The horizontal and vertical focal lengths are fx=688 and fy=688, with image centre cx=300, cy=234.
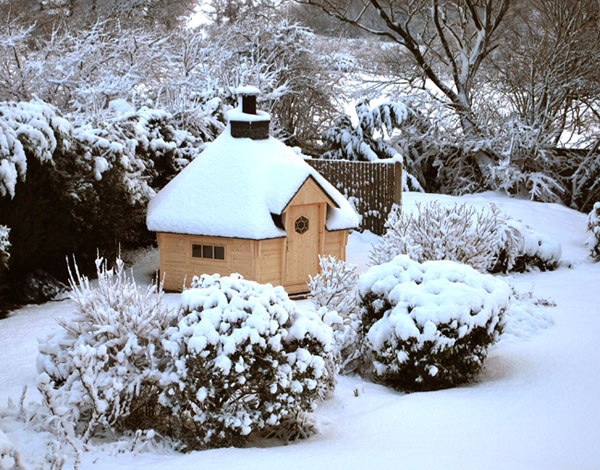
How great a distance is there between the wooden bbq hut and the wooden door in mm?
19

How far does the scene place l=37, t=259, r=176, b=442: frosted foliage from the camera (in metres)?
6.29

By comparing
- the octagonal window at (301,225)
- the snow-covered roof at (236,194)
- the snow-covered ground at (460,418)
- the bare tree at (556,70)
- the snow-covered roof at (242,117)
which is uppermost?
the bare tree at (556,70)

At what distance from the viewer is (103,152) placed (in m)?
13.5

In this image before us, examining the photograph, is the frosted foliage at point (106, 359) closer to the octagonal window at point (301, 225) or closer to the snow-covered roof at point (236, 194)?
the snow-covered roof at point (236, 194)

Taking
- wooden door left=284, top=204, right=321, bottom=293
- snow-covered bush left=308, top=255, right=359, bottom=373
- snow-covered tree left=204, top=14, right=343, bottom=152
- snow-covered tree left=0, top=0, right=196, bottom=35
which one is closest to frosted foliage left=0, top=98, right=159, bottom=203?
wooden door left=284, top=204, right=321, bottom=293

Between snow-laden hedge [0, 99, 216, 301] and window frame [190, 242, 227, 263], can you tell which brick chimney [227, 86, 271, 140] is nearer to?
snow-laden hedge [0, 99, 216, 301]

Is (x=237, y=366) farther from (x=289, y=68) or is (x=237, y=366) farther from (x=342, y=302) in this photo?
(x=289, y=68)

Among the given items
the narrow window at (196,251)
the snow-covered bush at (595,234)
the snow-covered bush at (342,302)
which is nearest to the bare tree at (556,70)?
the snow-covered bush at (595,234)

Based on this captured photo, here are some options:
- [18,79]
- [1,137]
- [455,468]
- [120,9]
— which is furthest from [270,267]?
[120,9]

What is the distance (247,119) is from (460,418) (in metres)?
8.34

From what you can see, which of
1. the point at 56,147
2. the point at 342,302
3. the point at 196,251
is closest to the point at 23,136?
the point at 56,147

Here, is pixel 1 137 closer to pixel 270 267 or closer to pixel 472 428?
pixel 270 267

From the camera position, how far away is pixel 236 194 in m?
12.9

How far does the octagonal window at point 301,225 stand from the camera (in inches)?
512
